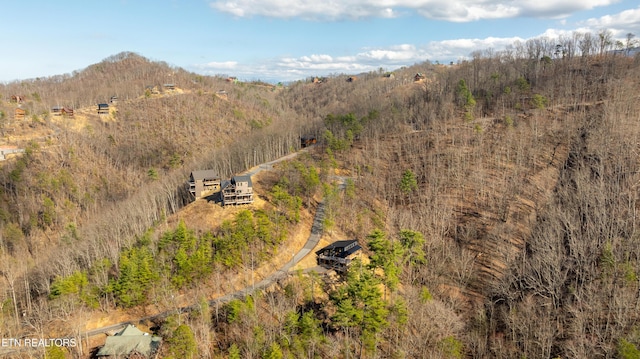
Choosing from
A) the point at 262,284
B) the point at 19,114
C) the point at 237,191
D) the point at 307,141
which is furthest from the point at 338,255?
the point at 19,114

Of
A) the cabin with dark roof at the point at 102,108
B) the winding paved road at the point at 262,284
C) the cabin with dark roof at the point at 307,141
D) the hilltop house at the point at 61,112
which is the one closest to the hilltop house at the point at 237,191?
the winding paved road at the point at 262,284

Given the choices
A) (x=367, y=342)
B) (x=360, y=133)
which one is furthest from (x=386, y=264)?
(x=360, y=133)

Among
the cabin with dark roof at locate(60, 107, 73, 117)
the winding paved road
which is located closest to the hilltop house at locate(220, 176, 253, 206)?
the winding paved road

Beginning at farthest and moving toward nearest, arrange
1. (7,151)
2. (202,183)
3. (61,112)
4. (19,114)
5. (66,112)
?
(61,112)
(66,112)
(19,114)
(7,151)
(202,183)

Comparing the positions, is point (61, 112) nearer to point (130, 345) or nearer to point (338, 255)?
point (130, 345)

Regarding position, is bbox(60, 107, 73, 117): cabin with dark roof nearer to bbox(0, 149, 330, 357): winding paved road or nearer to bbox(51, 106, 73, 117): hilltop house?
bbox(51, 106, 73, 117): hilltop house
